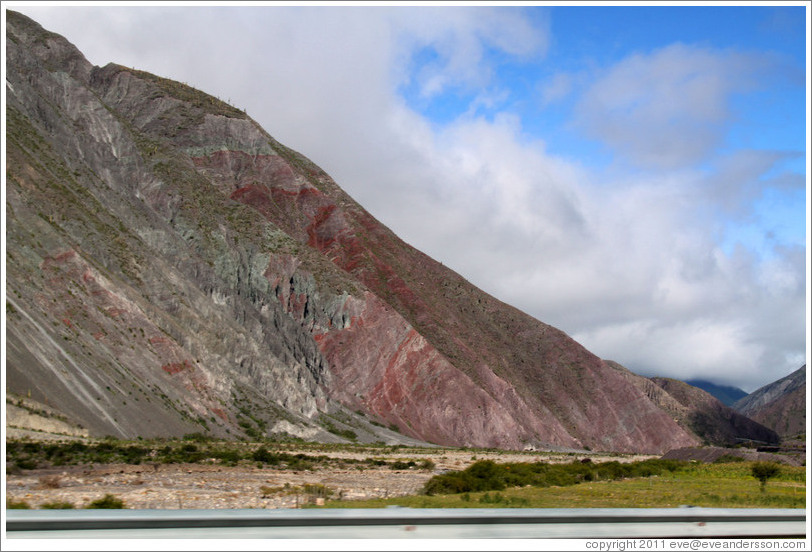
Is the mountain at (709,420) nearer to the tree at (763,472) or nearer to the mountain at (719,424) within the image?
the mountain at (719,424)

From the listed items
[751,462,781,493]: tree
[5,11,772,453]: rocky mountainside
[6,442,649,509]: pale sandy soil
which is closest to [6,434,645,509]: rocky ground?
[6,442,649,509]: pale sandy soil

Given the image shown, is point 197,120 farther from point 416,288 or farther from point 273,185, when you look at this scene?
point 416,288

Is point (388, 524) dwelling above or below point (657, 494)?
above

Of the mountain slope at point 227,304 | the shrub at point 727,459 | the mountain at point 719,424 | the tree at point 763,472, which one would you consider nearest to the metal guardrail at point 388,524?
the tree at point 763,472

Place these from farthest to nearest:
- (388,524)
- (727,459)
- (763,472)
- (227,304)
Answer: (227,304)
(727,459)
(763,472)
(388,524)

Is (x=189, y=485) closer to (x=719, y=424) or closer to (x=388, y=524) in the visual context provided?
(x=388, y=524)

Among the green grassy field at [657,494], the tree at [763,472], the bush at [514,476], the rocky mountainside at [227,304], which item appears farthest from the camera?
the rocky mountainside at [227,304]

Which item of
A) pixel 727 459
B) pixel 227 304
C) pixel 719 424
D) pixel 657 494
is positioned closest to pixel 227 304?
pixel 227 304

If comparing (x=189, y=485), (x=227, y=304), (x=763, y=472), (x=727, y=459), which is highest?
(x=227, y=304)
